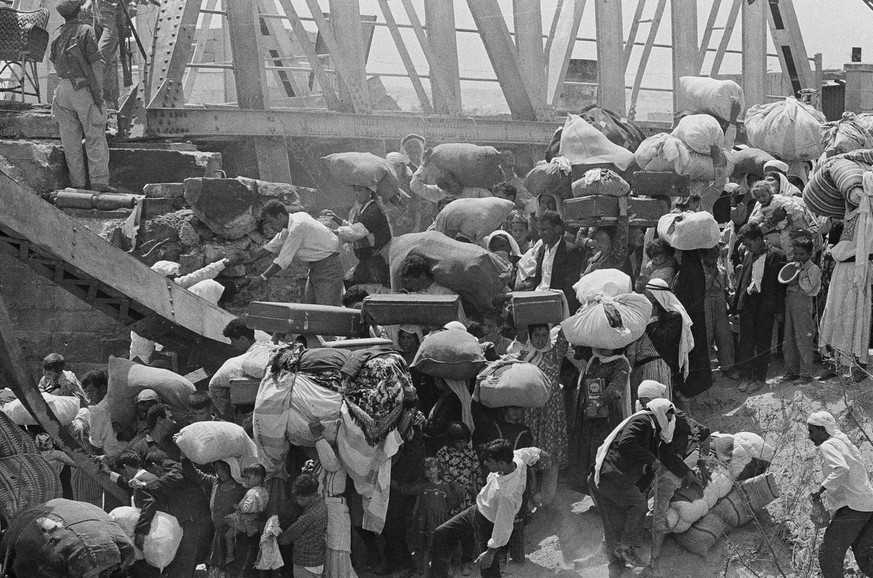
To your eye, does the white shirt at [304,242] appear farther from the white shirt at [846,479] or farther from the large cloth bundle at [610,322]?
the white shirt at [846,479]

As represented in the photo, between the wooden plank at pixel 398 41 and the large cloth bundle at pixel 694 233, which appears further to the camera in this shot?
the wooden plank at pixel 398 41

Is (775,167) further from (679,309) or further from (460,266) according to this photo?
(460,266)

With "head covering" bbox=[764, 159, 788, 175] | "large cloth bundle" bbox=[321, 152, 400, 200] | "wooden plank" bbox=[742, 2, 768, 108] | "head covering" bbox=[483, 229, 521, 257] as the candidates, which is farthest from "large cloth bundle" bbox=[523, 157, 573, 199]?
"wooden plank" bbox=[742, 2, 768, 108]

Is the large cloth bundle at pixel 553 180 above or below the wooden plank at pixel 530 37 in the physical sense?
below

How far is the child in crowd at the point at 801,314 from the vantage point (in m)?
9.59

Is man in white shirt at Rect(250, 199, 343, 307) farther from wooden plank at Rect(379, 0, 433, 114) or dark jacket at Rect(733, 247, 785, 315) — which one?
wooden plank at Rect(379, 0, 433, 114)

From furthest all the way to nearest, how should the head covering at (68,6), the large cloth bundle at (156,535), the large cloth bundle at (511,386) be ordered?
the head covering at (68,6) → the large cloth bundle at (511,386) → the large cloth bundle at (156,535)

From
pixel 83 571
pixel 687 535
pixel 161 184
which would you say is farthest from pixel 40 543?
pixel 161 184

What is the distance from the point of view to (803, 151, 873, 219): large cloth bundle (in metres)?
9.62

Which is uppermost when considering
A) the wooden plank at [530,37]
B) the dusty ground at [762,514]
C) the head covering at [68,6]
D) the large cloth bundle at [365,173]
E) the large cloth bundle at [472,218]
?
the head covering at [68,6]

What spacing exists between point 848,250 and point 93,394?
5.60 meters

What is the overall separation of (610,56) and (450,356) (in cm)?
1106

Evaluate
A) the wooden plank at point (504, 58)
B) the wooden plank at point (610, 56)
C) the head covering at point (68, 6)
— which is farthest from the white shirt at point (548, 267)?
the wooden plank at point (610, 56)

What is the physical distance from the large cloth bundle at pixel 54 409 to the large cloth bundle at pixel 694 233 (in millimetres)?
4623
